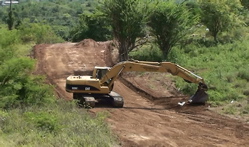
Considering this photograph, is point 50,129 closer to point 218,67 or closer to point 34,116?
point 34,116

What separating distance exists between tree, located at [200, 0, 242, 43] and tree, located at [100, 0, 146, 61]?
9033 millimetres

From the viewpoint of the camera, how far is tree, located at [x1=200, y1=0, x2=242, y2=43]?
1432 inches

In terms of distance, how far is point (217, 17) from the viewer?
120 ft

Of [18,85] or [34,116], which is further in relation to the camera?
[18,85]

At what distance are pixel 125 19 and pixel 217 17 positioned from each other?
10532 mm

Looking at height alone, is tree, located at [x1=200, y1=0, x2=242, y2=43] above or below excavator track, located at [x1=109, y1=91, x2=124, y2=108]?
above

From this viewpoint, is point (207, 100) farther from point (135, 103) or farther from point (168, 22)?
point (168, 22)

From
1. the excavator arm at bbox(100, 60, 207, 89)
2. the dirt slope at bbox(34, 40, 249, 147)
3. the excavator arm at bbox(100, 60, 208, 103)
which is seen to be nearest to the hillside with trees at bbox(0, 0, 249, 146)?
the dirt slope at bbox(34, 40, 249, 147)

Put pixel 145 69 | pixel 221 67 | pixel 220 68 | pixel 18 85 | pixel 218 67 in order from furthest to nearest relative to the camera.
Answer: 1. pixel 218 67
2. pixel 221 67
3. pixel 220 68
4. pixel 145 69
5. pixel 18 85

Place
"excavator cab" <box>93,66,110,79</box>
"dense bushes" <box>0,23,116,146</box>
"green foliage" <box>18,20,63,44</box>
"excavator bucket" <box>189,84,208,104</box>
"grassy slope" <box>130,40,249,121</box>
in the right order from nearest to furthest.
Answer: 1. "dense bushes" <box>0,23,116,146</box>
2. "excavator cab" <box>93,66,110,79</box>
3. "excavator bucket" <box>189,84,208,104</box>
4. "grassy slope" <box>130,40,249,121</box>
5. "green foliage" <box>18,20,63,44</box>

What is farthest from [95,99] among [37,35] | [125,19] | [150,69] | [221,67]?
[37,35]

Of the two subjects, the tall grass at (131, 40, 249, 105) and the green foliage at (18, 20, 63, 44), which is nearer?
the tall grass at (131, 40, 249, 105)

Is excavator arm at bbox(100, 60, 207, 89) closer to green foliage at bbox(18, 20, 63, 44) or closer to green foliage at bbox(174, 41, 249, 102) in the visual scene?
green foliage at bbox(174, 41, 249, 102)

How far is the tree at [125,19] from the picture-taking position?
29172 millimetres
